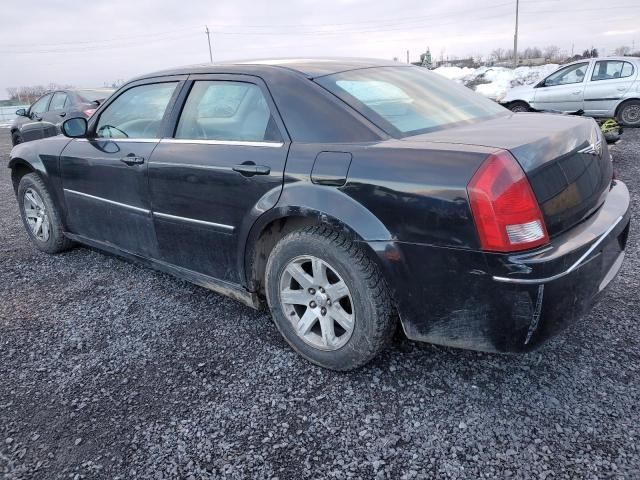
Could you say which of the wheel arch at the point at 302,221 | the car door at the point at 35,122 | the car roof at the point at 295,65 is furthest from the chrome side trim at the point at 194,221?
the car door at the point at 35,122

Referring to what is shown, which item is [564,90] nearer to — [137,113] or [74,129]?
[137,113]

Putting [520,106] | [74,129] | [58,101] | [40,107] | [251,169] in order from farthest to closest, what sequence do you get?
[40,107] → [520,106] → [58,101] → [74,129] → [251,169]

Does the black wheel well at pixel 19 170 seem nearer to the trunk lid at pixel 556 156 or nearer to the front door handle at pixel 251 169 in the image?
the front door handle at pixel 251 169

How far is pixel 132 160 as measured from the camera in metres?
3.24

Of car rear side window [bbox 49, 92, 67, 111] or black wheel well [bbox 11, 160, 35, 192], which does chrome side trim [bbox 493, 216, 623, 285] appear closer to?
black wheel well [bbox 11, 160, 35, 192]

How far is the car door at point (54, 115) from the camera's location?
10.1m

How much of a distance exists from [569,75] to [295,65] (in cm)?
1024

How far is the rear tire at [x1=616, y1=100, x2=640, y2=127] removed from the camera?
10480mm

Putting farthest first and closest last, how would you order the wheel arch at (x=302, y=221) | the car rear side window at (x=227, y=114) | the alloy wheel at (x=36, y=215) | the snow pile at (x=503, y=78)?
the snow pile at (x=503, y=78)
the alloy wheel at (x=36, y=215)
the car rear side window at (x=227, y=114)
the wheel arch at (x=302, y=221)

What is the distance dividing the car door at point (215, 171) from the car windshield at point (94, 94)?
841 cm

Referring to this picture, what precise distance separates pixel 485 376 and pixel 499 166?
111 centimetres

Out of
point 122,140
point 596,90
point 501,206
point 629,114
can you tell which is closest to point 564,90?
point 596,90

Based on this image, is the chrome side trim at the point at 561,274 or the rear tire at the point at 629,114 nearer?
the chrome side trim at the point at 561,274

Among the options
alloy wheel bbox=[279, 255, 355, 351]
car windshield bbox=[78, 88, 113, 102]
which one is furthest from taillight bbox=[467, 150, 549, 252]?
car windshield bbox=[78, 88, 113, 102]
